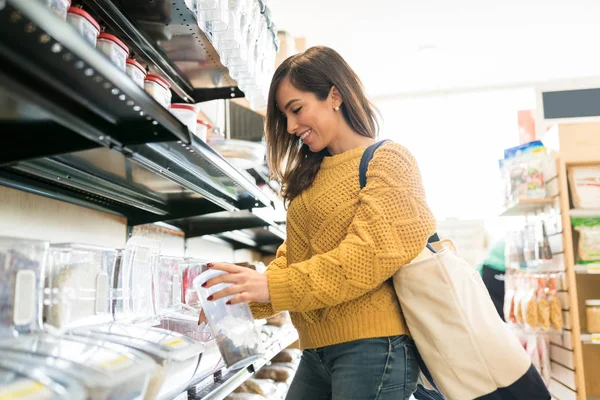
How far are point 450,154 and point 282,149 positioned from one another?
5425mm

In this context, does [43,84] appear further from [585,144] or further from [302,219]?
[585,144]

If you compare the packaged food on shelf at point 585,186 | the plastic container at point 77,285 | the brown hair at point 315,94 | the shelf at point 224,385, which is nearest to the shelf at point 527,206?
the packaged food on shelf at point 585,186

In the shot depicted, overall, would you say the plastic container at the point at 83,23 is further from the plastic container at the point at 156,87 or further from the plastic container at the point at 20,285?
the plastic container at the point at 20,285

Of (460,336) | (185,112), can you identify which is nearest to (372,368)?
(460,336)

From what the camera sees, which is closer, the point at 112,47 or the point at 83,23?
the point at 83,23

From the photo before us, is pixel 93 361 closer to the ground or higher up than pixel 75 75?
closer to the ground

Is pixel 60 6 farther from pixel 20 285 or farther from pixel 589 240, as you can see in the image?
pixel 589 240

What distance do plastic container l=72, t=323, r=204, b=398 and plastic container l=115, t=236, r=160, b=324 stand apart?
6.2 inches

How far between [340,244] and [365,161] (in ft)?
0.82

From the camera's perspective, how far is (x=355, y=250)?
1.31m

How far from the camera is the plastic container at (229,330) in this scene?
1249 mm

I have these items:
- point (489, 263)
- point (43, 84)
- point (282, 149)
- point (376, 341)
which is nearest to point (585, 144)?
point (489, 263)

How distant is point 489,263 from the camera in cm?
485

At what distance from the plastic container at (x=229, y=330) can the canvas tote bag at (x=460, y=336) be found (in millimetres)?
388
